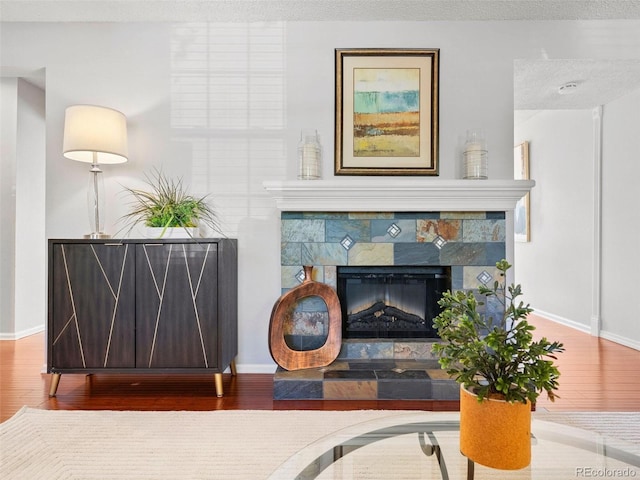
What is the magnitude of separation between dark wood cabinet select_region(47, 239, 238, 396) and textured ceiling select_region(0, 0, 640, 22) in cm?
160

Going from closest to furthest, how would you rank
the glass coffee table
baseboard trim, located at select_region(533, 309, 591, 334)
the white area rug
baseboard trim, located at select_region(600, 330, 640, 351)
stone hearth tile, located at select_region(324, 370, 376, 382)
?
the glass coffee table, the white area rug, stone hearth tile, located at select_region(324, 370, 376, 382), baseboard trim, located at select_region(600, 330, 640, 351), baseboard trim, located at select_region(533, 309, 591, 334)

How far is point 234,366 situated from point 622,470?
2187mm

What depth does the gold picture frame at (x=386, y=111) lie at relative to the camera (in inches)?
107

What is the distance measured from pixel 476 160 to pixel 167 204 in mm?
2045

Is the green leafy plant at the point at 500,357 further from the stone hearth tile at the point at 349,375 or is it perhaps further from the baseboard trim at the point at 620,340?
the baseboard trim at the point at 620,340

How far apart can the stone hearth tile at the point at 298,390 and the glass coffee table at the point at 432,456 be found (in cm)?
114

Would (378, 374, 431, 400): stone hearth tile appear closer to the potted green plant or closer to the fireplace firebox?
the fireplace firebox

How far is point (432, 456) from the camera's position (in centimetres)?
100

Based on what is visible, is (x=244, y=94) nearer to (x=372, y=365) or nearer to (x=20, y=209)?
(x=372, y=365)

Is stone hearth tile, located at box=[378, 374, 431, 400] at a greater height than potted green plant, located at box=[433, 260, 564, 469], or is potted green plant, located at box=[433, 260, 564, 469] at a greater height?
potted green plant, located at box=[433, 260, 564, 469]

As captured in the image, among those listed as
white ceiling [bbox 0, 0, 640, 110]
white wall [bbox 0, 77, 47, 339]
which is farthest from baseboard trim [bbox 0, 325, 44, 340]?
white ceiling [bbox 0, 0, 640, 110]

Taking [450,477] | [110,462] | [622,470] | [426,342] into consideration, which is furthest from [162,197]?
[622,470]

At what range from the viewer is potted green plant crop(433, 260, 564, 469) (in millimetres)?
788

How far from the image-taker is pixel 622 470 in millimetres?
944
